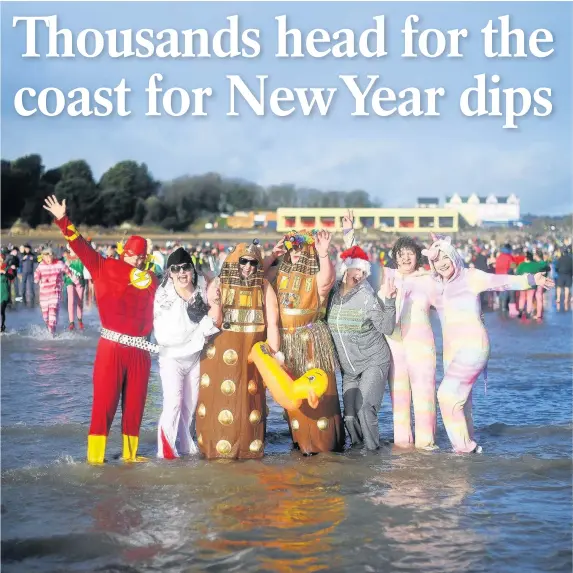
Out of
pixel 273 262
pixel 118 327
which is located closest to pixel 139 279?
pixel 118 327

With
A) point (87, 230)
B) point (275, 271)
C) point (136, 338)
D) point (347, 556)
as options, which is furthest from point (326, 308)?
point (87, 230)

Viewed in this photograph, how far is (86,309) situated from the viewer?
78.2ft

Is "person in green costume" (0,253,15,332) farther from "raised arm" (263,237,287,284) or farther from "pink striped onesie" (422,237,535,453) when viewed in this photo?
"pink striped onesie" (422,237,535,453)

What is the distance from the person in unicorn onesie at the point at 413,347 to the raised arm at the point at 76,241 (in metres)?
2.06

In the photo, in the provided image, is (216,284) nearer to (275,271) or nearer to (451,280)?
(275,271)

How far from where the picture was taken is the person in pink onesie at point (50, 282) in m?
16.5

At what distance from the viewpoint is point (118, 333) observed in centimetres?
709

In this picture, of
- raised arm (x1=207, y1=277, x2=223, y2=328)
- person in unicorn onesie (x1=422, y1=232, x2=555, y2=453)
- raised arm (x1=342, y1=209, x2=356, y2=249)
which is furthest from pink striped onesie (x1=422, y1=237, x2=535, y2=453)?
raised arm (x1=207, y1=277, x2=223, y2=328)

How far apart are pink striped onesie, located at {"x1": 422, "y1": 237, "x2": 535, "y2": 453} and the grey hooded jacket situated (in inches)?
21.0

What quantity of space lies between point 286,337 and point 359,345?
64 centimetres

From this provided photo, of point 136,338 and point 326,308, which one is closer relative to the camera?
point 136,338

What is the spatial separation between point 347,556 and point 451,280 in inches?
109

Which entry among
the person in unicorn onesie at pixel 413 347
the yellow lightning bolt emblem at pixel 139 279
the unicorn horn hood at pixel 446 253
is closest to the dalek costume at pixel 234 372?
the yellow lightning bolt emblem at pixel 139 279

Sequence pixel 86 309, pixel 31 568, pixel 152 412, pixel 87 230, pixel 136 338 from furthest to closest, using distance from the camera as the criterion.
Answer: pixel 87 230 → pixel 86 309 → pixel 152 412 → pixel 136 338 → pixel 31 568
